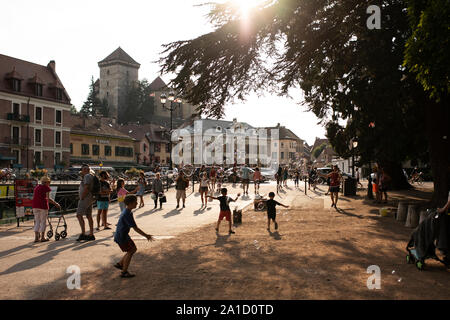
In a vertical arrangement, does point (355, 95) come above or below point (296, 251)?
above

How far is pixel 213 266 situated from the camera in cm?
713

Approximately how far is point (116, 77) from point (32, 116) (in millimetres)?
57951

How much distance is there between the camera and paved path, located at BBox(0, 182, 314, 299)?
632 cm

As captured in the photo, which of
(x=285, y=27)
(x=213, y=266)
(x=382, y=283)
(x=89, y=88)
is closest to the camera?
(x=382, y=283)

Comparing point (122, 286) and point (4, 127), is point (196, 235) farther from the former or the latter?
point (4, 127)

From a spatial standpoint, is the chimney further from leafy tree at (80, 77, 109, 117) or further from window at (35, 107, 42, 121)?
leafy tree at (80, 77, 109, 117)

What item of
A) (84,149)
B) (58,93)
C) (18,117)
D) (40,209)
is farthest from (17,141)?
(40,209)

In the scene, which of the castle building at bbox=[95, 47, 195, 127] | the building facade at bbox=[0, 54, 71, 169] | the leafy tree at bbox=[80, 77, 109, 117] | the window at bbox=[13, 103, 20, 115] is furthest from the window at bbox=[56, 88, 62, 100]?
the castle building at bbox=[95, 47, 195, 127]

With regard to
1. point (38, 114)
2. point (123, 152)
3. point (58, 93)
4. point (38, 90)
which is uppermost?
point (58, 93)

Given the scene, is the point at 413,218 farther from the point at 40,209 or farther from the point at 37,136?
the point at 37,136

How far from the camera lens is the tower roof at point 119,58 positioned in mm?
105688

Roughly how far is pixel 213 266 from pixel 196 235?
3657 millimetres

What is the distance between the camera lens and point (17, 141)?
48969 millimetres
